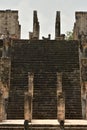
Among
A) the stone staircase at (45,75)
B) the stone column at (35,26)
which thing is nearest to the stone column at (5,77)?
the stone staircase at (45,75)

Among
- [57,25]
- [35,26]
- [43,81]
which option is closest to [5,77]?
[43,81]

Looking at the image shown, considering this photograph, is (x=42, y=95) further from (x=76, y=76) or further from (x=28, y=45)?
(x=28, y=45)

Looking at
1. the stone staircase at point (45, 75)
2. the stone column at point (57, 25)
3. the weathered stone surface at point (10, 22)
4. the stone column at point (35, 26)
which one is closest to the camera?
the stone staircase at point (45, 75)

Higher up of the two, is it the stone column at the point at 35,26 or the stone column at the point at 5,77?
the stone column at the point at 35,26

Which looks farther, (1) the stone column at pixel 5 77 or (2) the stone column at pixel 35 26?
(2) the stone column at pixel 35 26

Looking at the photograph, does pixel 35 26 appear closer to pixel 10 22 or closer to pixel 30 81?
pixel 10 22

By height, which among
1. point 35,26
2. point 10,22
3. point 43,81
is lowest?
point 43,81

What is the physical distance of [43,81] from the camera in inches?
695

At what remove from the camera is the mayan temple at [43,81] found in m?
16.1

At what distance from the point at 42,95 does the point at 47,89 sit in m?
0.42

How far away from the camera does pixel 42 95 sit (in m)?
17.2

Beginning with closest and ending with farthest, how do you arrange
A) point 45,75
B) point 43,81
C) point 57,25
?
point 43,81 → point 45,75 → point 57,25

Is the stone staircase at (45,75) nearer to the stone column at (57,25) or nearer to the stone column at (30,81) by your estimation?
the stone column at (30,81)

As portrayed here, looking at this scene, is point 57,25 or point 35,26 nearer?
point 57,25
